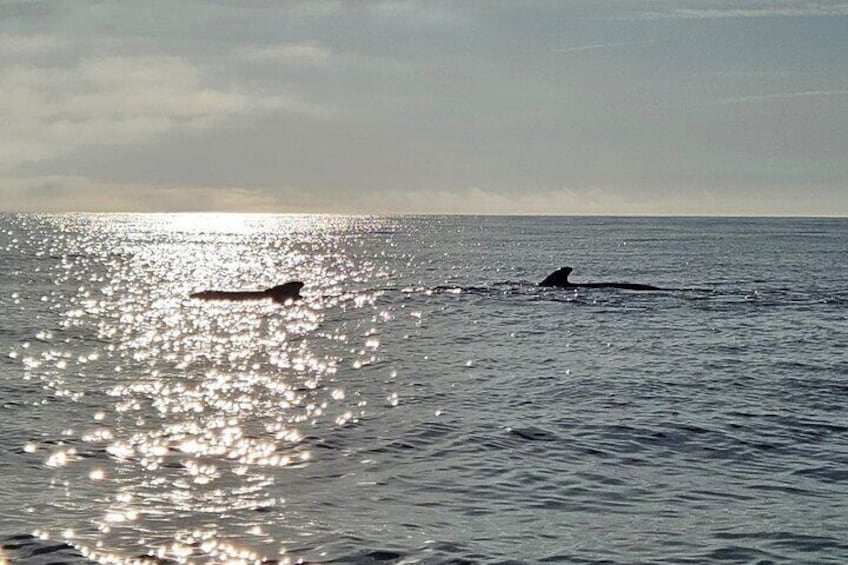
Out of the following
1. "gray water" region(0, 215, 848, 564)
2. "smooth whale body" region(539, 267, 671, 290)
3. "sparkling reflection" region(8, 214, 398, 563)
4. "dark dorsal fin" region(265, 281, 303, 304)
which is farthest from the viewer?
"smooth whale body" region(539, 267, 671, 290)

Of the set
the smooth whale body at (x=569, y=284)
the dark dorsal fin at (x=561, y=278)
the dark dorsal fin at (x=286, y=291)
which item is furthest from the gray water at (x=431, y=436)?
the dark dorsal fin at (x=561, y=278)

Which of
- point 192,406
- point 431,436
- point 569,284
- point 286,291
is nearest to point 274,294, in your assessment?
point 286,291

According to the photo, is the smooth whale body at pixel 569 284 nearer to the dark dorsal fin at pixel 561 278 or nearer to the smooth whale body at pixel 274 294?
the dark dorsal fin at pixel 561 278

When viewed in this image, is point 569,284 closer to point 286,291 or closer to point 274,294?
point 286,291

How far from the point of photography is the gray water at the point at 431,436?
14875 mm

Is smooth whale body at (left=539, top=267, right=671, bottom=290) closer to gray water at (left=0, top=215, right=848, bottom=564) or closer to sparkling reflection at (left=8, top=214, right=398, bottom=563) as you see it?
gray water at (left=0, top=215, right=848, bottom=564)

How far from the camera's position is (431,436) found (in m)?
22.1

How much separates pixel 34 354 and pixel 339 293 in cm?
3399

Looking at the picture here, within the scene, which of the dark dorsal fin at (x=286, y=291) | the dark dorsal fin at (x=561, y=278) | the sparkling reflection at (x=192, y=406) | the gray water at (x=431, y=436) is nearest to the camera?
the gray water at (x=431, y=436)

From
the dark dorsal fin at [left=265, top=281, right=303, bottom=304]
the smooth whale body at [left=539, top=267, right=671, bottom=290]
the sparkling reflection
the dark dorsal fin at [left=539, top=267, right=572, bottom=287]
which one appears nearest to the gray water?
the sparkling reflection

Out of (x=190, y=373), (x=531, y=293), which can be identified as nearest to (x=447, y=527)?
(x=190, y=373)

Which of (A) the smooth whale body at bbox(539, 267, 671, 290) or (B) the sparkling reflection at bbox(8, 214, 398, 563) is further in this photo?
(A) the smooth whale body at bbox(539, 267, 671, 290)

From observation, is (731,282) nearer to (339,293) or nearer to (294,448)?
(339,293)

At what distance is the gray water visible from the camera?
1488 centimetres
